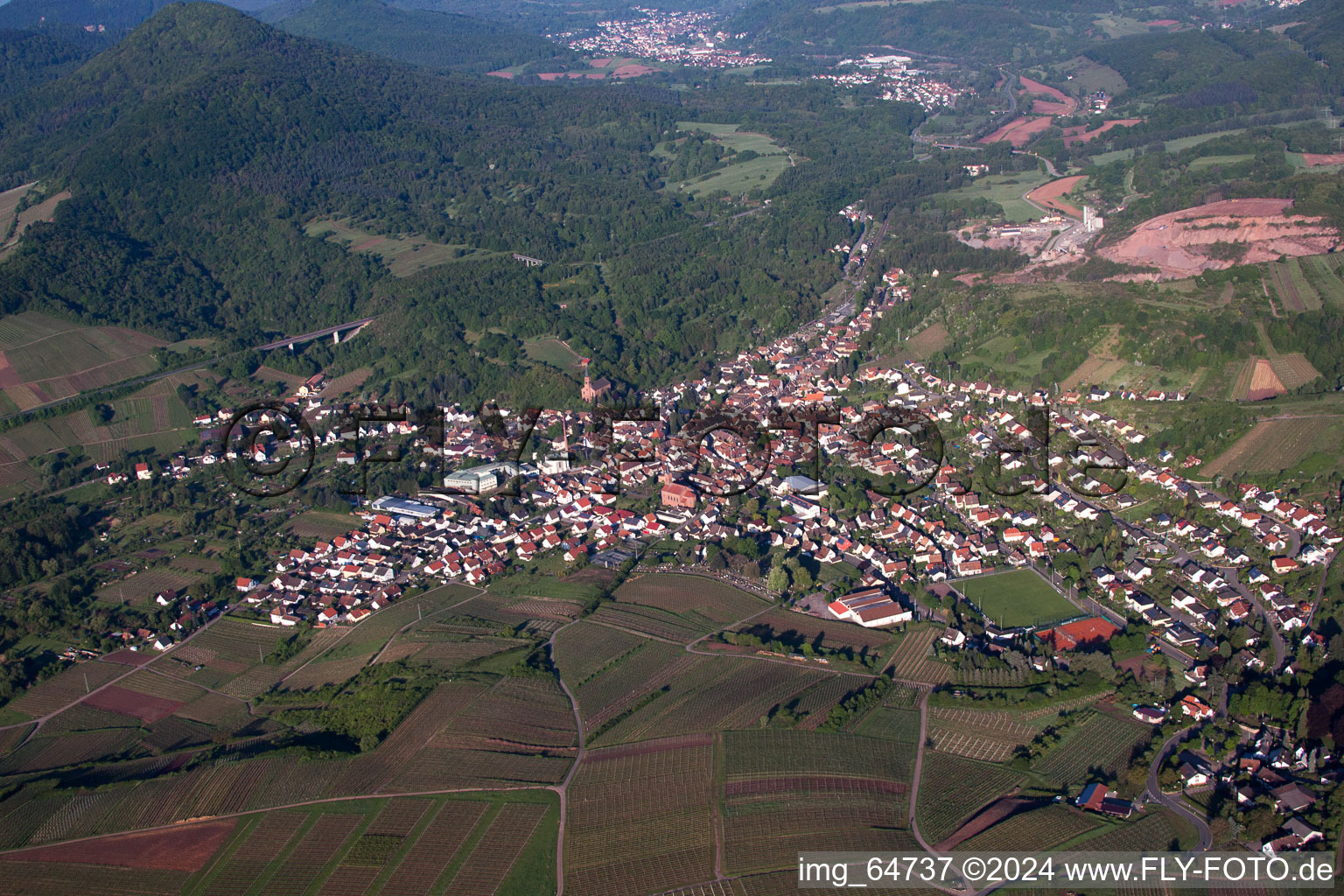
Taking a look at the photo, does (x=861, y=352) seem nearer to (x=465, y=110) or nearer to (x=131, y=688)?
(x=131, y=688)

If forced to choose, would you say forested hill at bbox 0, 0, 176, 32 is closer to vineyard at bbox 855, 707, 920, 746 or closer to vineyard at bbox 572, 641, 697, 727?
vineyard at bbox 572, 641, 697, 727

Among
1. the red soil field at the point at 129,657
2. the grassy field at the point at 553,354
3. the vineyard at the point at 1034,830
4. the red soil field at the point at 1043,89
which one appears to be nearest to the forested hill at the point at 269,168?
the grassy field at the point at 553,354

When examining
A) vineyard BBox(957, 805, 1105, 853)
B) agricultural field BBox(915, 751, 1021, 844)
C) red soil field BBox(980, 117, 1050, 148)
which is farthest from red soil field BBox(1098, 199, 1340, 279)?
vineyard BBox(957, 805, 1105, 853)

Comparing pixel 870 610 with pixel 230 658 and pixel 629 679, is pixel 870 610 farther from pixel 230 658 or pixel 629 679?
pixel 230 658

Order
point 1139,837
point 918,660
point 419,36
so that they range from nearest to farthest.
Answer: point 1139,837 < point 918,660 < point 419,36

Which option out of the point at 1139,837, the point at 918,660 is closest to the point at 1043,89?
the point at 918,660

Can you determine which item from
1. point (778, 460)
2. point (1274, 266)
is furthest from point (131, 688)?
point (1274, 266)

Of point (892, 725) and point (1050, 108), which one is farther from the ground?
point (1050, 108)
